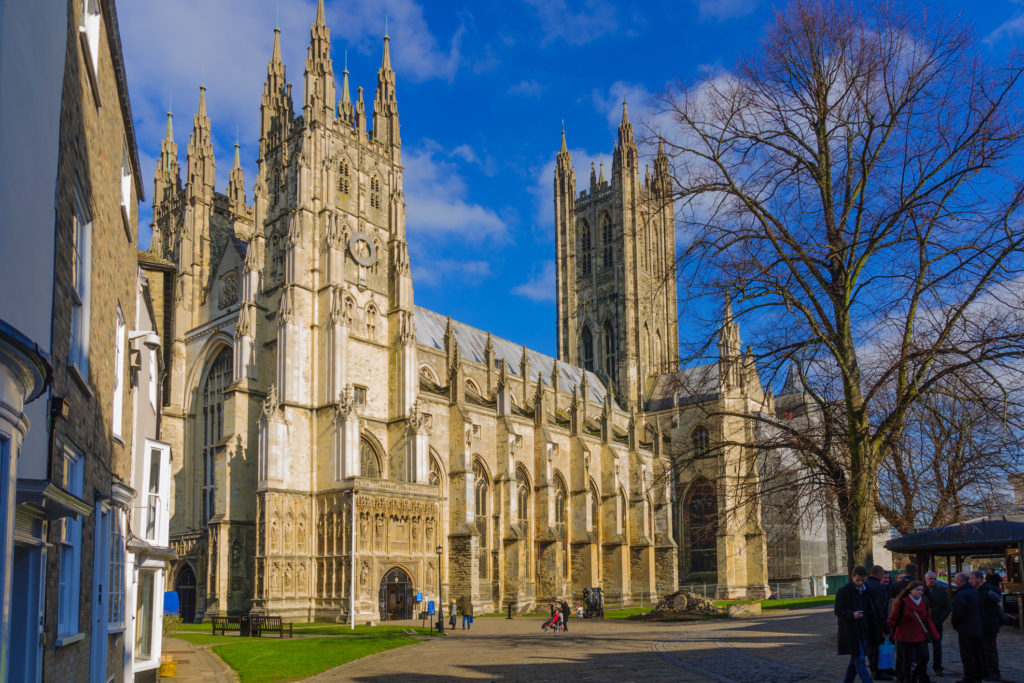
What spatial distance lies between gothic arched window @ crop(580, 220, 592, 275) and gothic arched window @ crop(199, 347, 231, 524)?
37.1 meters

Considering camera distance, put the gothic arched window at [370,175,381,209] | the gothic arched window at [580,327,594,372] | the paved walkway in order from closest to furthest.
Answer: the paved walkway → the gothic arched window at [370,175,381,209] → the gothic arched window at [580,327,594,372]

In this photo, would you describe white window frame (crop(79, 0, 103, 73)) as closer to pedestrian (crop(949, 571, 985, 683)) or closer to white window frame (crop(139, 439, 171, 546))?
white window frame (crop(139, 439, 171, 546))

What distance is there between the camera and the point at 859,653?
10.5m

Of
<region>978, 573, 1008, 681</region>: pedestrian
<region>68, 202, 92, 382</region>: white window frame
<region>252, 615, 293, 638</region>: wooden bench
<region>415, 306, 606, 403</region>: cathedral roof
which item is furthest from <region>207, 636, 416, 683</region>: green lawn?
<region>415, 306, 606, 403</region>: cathedral roof

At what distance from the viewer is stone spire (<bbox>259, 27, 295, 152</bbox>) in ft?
147

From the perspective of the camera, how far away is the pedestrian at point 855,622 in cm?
1050

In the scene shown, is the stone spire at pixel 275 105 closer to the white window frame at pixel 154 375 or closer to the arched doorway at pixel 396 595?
the arched doorway at pixel 396 595

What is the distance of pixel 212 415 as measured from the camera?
1656 inches

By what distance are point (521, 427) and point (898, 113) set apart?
1441 inches

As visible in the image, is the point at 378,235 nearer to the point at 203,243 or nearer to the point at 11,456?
the point at 203,243

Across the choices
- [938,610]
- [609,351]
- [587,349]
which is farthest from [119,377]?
[587,349]

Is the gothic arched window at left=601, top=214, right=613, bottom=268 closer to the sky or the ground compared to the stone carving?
closer to the sky

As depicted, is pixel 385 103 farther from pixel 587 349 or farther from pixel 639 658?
pixel 639 658

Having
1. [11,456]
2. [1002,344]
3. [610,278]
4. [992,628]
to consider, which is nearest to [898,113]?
[1002,344]
